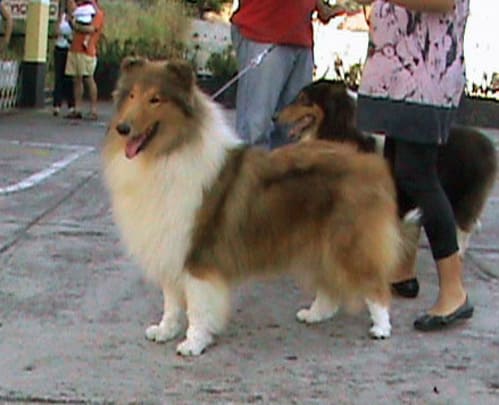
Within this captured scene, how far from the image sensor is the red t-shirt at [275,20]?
6023 millimetres

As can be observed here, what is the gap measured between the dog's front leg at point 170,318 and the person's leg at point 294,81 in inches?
78.0

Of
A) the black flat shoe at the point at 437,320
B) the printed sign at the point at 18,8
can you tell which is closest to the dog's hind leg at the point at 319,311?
the black flat shoe at the point at 437,320

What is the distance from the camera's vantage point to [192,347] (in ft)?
14.1

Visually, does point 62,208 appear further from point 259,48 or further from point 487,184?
point 487,184

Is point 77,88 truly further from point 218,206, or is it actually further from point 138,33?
point 218,206

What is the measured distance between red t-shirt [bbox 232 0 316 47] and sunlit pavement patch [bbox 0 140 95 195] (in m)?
2.80

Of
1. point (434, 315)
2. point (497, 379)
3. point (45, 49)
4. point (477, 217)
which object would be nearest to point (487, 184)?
point (477, 217)

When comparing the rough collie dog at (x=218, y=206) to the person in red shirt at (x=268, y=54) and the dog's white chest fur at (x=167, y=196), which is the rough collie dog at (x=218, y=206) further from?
the person in red shirt at (x=268, y=54)

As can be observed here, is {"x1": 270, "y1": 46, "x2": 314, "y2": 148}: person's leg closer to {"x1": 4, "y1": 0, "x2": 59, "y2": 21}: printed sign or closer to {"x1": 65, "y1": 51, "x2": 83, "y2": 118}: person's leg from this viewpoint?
{"x1": 65, "y1": 51, "x2": 83, "y2": 118}: person's leg

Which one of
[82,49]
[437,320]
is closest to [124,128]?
[437,320]

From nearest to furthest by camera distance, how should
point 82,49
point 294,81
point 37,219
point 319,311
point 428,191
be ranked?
point 428,191 → point 319,311 → point 294,81 → point 37,219 → point 82,49

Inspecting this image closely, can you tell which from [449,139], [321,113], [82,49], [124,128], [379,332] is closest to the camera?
[124,128]

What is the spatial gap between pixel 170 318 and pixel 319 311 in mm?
821

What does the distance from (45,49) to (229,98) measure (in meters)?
3.54
